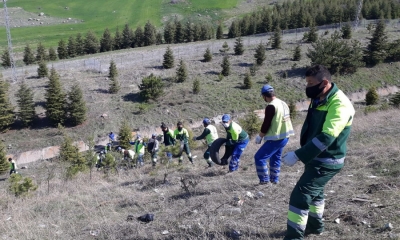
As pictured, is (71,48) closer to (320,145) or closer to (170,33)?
(170,33)

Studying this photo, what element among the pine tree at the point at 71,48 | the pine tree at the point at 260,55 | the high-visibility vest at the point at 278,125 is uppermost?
the pine tree at the point at 71,48

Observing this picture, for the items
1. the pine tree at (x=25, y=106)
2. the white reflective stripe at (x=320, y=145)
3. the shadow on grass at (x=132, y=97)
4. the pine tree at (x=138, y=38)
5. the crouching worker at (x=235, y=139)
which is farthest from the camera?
the pine tree at (x=138, y=38)

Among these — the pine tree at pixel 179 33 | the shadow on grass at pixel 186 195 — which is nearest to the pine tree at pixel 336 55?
the pine tree at pixel 179 33

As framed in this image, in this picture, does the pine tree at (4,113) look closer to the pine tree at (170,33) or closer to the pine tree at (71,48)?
the pine tree at (71,48)

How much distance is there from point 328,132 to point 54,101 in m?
21.7

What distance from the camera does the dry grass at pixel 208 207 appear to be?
4645 millimetres

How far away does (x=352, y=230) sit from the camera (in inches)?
171

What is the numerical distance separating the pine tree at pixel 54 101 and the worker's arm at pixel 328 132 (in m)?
21.3

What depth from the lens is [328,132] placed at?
12.0 feet

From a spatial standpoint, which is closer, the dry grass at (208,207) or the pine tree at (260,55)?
the dry grass at (208,207)

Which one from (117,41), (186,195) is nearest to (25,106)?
(186,195)

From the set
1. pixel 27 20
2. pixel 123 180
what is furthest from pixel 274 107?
pixel 27 20

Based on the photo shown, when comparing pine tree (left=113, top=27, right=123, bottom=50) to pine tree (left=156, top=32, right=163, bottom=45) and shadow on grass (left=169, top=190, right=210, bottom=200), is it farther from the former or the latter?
shadow on grass (left=169, top=190, right=210, bottom=200)

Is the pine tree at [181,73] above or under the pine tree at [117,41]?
under
